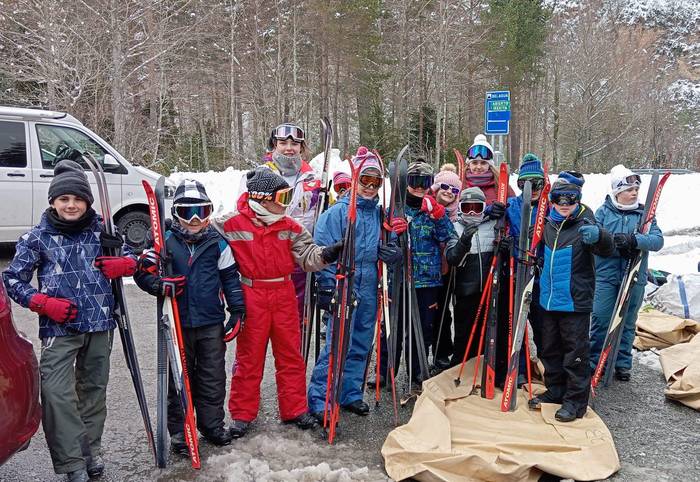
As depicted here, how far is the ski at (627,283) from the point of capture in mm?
4547

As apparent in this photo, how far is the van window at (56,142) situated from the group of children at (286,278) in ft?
17.0

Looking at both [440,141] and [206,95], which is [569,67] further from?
[206,95]

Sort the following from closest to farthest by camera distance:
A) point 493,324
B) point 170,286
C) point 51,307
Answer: point 51,307 → point 170,286 → point 493,324

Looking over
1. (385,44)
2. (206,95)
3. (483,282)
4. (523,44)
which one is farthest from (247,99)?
(483,282)

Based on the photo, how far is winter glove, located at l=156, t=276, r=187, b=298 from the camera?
330cm

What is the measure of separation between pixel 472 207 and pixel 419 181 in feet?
1.51

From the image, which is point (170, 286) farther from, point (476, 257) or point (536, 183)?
point (536, 183)

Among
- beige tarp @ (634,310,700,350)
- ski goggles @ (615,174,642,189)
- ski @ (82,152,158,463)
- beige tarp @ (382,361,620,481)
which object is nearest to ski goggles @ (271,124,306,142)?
ski @ (82,152,158,463)

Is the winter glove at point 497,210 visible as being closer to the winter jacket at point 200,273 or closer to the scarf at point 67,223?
the winter jacket at point 200,273

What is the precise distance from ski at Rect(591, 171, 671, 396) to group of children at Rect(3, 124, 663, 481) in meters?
0.10

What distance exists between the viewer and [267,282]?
148 inches

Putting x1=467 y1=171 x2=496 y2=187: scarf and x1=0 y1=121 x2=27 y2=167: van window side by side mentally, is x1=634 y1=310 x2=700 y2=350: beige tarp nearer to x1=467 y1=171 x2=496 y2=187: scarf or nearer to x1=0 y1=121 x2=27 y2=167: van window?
x1=467 y1=171 x2=496 y2=187: scarf

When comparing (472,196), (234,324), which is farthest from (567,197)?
(234,324)

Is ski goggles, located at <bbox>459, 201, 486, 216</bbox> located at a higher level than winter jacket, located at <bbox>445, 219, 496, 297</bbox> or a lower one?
higher
